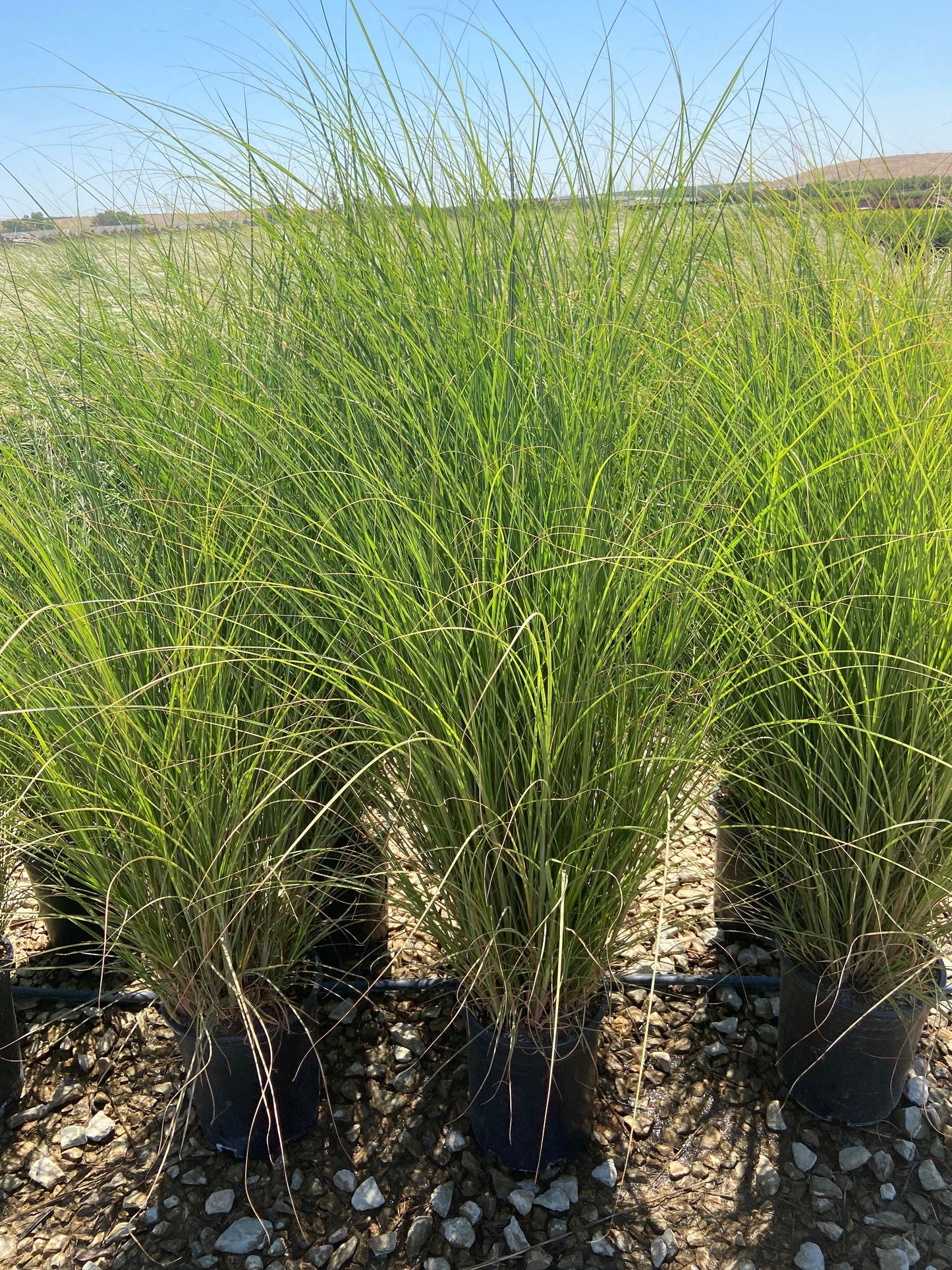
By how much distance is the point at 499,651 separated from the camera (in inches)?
49.1

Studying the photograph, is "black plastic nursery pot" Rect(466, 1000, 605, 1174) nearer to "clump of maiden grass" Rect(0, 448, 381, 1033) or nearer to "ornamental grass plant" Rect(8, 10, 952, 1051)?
"ornamental grass plant" Rect(8, 10, 952, 1051)

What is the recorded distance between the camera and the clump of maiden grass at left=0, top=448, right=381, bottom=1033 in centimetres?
133

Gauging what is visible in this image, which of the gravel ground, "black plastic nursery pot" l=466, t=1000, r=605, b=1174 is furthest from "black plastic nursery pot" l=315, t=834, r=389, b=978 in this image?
"black plastic nursery pot" l=466, t=1000, r=605, b=1174

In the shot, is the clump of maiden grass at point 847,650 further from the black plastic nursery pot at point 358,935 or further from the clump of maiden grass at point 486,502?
the black plastic nursery pot at point 358,935

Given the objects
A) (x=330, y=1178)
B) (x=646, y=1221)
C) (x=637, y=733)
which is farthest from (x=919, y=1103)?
(x=330, y=1178)

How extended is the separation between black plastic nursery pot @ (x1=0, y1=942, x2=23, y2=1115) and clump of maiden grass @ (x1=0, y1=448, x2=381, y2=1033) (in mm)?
291

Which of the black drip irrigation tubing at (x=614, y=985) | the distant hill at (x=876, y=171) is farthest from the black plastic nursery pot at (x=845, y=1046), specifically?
the distant hill at (x=876, y=171)

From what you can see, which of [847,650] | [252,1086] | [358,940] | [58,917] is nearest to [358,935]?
[358,940]

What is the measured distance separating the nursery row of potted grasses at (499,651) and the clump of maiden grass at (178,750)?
0.03 ft

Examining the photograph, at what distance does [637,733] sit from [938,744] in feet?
1.56

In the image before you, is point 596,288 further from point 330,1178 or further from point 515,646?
Result: point 330,1178

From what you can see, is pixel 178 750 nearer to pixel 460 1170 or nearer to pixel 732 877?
pixel 460 1170

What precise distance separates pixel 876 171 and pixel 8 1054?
3.06 m

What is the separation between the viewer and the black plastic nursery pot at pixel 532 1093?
1396 millimetres
